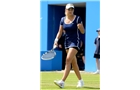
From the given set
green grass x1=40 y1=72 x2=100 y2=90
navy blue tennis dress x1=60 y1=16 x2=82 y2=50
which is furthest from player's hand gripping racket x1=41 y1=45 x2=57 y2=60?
navy blue tennis dress x1=60 y1=16 x2=82 y2=50

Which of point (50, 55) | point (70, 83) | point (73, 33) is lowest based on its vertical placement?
point (70, 83)

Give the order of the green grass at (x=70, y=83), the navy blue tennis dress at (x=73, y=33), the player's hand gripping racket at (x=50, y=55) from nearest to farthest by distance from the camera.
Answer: the navy blue tennis dress at (x=73, y=33) → the green grass at (x=70, y=83) → the player's hand gripping racket at (x=50, y=55)

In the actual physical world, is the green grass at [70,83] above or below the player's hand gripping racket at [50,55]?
below

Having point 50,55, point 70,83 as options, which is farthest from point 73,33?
point 70,83

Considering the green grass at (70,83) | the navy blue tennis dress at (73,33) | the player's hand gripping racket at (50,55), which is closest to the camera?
the navy blue tennis dress at (73,33)

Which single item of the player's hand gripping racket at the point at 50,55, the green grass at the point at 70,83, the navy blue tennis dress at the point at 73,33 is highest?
the navy blue tennis dress at the point at 73,33

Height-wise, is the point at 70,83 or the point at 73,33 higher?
the point at 73,33

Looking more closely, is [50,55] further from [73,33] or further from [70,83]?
[73,33]

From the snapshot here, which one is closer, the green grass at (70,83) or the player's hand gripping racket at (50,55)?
the green grass at (70,83)

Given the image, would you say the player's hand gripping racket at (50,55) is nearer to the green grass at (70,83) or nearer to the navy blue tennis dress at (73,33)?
the green grass at (70,83)

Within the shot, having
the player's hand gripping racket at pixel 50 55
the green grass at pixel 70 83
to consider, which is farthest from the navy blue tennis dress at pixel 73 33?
the player's hand gripping racket at pixel 50 55
